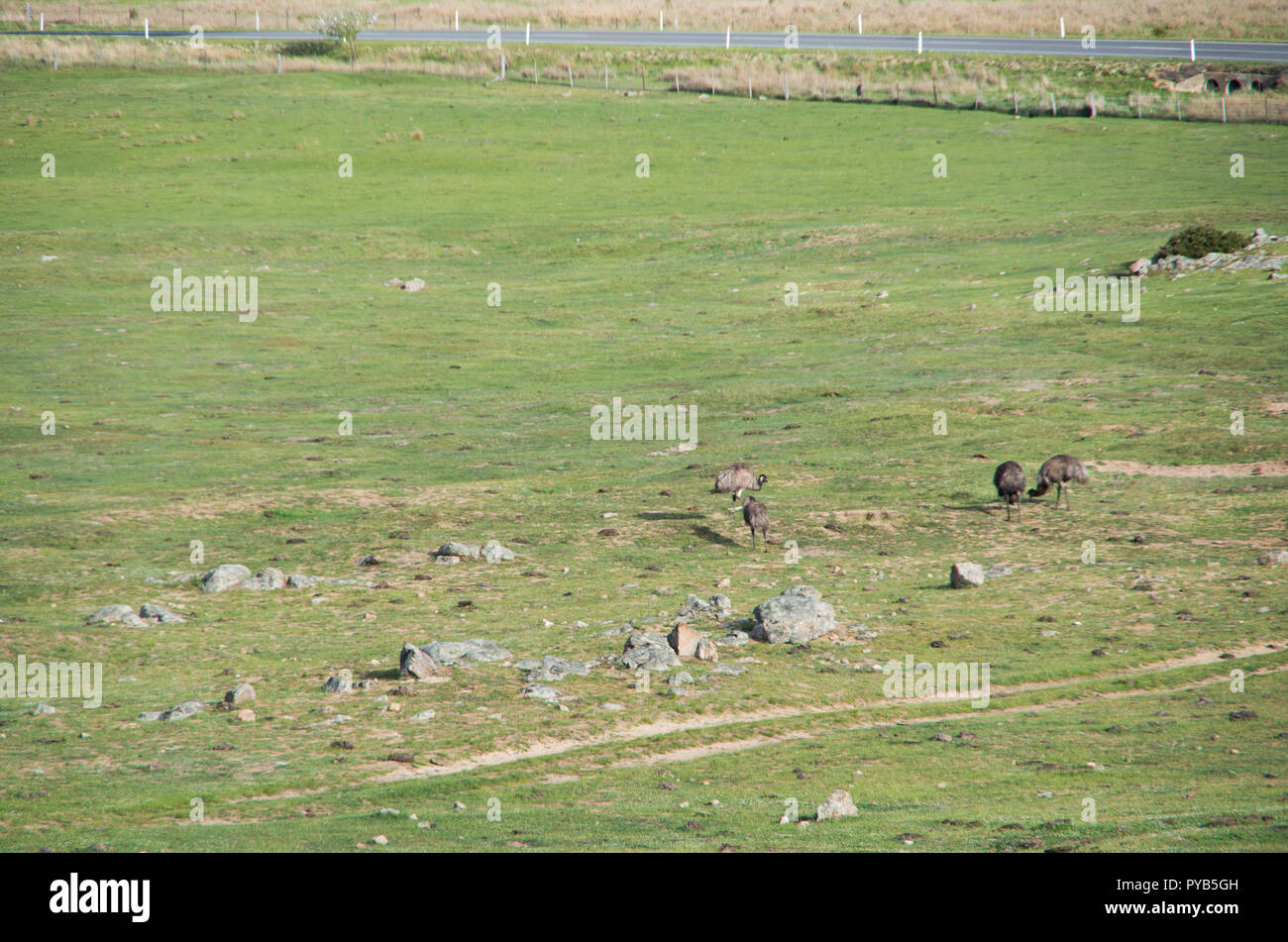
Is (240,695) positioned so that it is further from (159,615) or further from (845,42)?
(845,42)

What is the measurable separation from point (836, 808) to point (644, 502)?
14.3 meters

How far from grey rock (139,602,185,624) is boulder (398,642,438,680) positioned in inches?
190

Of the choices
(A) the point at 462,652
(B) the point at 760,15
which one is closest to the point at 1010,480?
(A) the point at 462,652

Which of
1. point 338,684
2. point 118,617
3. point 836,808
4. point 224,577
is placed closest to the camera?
point 836,808

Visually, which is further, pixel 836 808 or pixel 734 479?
pixel 734 479

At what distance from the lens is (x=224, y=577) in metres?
20.4

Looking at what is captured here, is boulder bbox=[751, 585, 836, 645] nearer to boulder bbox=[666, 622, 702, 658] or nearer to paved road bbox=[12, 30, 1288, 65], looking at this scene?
boulder bbox=[666, 622, 702, 658]

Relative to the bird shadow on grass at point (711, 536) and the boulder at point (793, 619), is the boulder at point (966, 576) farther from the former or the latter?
the bird shadow on grass at point (711, 536)

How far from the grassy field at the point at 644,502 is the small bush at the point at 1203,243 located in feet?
6.88

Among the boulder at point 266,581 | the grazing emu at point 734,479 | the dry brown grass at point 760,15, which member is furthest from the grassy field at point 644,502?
the dry brown grass at point 760,15

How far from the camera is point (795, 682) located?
637 inches

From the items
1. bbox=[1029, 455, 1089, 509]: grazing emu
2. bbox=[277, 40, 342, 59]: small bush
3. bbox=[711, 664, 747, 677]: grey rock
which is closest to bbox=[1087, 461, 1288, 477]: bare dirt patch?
bbox=[1029, 455, 1089, 509]: grazing emu
